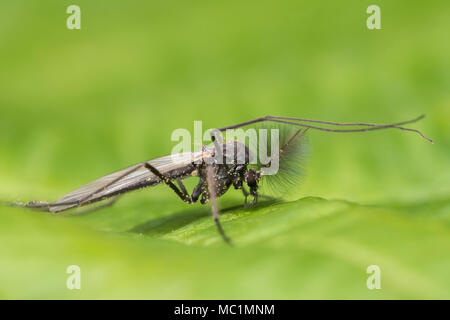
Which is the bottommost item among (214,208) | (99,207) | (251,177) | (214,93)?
(99,207)

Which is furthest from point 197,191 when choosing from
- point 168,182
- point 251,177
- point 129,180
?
point 129,180

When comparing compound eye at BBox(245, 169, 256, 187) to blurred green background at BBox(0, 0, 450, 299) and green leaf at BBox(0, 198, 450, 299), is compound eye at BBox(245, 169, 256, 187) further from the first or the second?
green leaf at BBox(0, 198, 450, 299)

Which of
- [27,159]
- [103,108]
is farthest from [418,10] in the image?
[27,159]

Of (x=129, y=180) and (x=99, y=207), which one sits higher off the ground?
(x=129, y=180)

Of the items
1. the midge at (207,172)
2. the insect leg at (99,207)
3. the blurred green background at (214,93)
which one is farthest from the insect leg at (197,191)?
the insect leg at (99,207)

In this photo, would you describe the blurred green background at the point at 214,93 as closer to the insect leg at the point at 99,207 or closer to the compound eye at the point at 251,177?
the insect leg at the point at 99,207

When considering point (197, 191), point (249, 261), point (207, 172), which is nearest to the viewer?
point (249, 261)

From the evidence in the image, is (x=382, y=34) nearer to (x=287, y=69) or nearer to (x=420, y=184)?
(x=287, y=69)

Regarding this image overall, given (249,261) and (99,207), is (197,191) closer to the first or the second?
(99,207)
